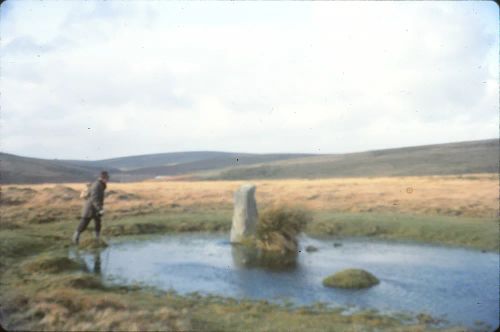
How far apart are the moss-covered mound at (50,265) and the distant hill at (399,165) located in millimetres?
65661

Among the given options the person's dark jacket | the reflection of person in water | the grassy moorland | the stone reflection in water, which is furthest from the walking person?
the stone reflection in water

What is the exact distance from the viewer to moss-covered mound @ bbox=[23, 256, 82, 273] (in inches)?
517

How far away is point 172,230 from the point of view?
890 inches

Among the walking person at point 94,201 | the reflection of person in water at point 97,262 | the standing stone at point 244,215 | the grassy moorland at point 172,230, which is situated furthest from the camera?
the standing stone at point 244,215

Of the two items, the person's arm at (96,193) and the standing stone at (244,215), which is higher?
the person's arm at (96,193)

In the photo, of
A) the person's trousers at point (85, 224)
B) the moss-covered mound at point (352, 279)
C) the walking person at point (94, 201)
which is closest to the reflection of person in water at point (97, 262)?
the person's trousers at point (85, 224)

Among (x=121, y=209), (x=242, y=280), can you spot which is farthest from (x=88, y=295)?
(x=121, y=209)

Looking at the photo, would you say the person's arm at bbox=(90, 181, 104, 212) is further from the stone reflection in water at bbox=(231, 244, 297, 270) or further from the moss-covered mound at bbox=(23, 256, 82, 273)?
the stone reflection in water at bbox=(231, 244, 297, 270)

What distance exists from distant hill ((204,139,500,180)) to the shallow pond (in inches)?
2437

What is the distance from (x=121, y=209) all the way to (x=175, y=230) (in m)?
6.70

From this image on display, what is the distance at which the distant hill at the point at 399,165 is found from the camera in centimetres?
8188

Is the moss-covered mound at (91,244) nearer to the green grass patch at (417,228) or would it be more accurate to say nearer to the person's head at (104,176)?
the person's head at (104,176)

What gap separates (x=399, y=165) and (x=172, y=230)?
75477mm

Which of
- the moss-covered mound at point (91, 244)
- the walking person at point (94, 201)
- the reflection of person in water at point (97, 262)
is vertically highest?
the walking person at point (94, 201)
